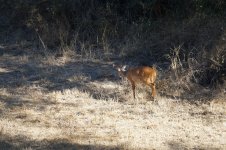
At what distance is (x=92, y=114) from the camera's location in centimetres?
998

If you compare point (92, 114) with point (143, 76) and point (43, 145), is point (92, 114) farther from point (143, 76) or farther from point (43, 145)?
point (43, 145)

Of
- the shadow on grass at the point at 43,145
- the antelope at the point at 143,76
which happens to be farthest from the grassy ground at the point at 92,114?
the antelope at the point at 143,76

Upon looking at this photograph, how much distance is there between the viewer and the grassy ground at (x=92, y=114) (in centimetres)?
884

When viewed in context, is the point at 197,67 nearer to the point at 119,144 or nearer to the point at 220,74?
the point at 220,74

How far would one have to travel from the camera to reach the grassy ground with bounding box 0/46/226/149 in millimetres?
8844

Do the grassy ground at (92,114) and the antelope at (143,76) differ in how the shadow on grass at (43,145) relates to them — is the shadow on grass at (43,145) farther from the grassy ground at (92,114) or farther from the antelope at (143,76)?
the antelope at (143,76)

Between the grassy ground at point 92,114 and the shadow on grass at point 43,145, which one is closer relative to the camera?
the shadow on grass at point 43,145

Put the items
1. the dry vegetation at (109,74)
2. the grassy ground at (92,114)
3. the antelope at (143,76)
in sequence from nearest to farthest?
the grassy ground at (92,114) → the dry vegetation at (109,74) → the antelope at (143,76)

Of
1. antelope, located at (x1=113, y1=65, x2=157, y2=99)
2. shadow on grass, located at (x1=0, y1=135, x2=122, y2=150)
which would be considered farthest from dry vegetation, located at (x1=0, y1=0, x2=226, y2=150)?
antelope, located at (x1=113, y1=65, x2=157, y2=99)

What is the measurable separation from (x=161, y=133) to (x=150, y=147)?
0.61 metres

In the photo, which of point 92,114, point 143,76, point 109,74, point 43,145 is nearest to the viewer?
point 43,145

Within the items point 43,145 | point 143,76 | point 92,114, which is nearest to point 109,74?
point 143,76

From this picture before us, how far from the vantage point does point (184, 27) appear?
41.9 ft

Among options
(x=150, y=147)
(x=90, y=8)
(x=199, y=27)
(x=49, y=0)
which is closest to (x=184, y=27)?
(x=199, y=27)
